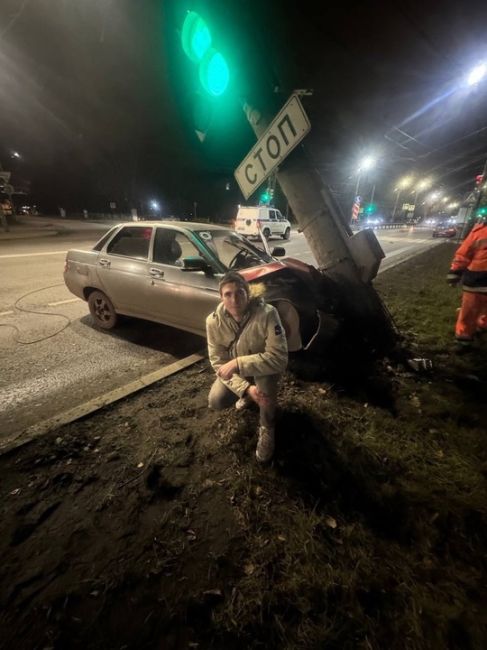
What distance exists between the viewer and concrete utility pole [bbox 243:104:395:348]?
3330mm

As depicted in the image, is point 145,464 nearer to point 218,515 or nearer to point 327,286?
point 218,515

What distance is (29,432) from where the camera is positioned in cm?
→ 253

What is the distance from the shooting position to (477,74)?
12203 mm

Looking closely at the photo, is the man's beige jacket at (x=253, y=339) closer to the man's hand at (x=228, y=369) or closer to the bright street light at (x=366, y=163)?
the man's hand at (x=228, y=369)

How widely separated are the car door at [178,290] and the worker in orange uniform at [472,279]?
360 cm

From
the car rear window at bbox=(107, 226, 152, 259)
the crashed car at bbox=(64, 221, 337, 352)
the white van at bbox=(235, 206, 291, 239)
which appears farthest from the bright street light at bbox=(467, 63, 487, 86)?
the car rear window at bbox=(107, 226, 152, 259)

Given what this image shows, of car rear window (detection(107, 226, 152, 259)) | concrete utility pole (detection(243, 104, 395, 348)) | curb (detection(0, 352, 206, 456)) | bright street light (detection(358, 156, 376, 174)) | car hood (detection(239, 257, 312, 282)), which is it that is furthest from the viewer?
bright street light (detection(358, 156, 376, 174))

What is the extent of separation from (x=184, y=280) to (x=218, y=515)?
2710mm

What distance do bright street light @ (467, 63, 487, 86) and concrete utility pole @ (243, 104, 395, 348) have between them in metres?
15.1

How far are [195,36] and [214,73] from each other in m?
0.31

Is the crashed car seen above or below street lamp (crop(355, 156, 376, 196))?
below

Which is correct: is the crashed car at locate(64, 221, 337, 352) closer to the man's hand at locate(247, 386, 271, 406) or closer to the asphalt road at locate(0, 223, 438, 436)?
the asphalt road at locate(0, 223, 438, 436)

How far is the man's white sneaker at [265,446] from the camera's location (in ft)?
7.61

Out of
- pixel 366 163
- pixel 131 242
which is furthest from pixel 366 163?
pixel 131 242
